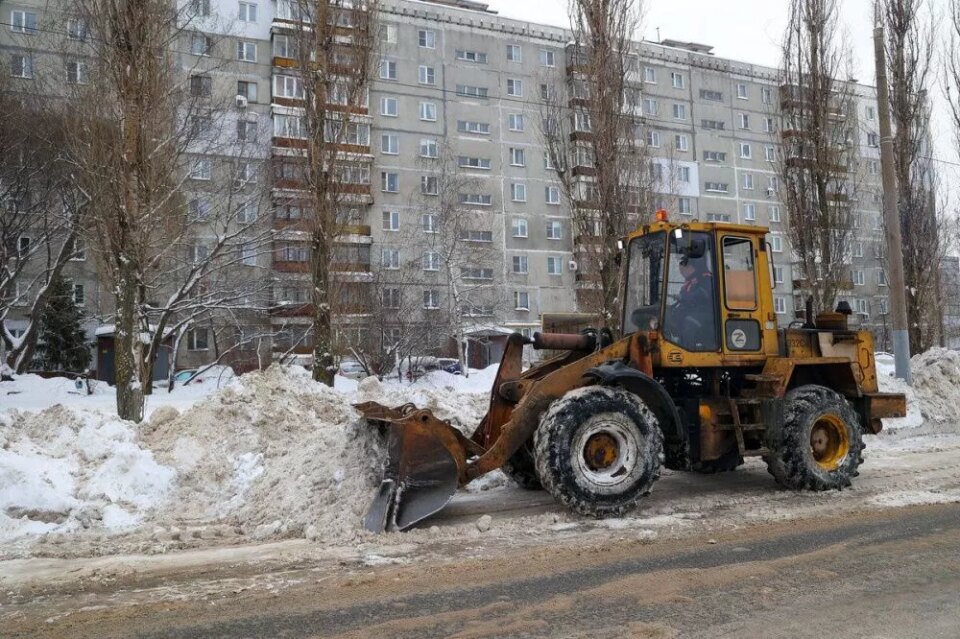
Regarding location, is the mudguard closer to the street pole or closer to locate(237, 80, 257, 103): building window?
the street pole

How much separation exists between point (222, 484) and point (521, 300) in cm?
3695

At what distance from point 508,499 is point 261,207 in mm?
16497

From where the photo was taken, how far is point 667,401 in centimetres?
→ 752

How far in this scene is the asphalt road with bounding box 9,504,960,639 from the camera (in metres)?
4.33

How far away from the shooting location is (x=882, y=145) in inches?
602

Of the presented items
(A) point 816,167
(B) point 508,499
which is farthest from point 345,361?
(B) point 508,499

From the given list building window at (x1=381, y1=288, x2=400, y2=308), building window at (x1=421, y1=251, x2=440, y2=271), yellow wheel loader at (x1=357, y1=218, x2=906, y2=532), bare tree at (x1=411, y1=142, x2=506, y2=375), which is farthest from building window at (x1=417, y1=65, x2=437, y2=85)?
yellow wheel loader at (x1=357, y1=218, x2=906, y2=532)

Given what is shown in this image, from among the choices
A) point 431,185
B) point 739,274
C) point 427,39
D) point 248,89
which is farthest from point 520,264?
point 739,274

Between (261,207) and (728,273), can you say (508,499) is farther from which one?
(261,207)

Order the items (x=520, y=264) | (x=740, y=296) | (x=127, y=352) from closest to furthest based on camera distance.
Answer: (x=740, y=296), (x=127, y=352), (x=520, y=264)

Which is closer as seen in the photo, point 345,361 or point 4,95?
point 4,95

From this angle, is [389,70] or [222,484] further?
[389,70]

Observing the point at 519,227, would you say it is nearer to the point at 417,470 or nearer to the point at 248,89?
the point at 248,89

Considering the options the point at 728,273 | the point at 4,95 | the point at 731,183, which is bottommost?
the point at 728,273
